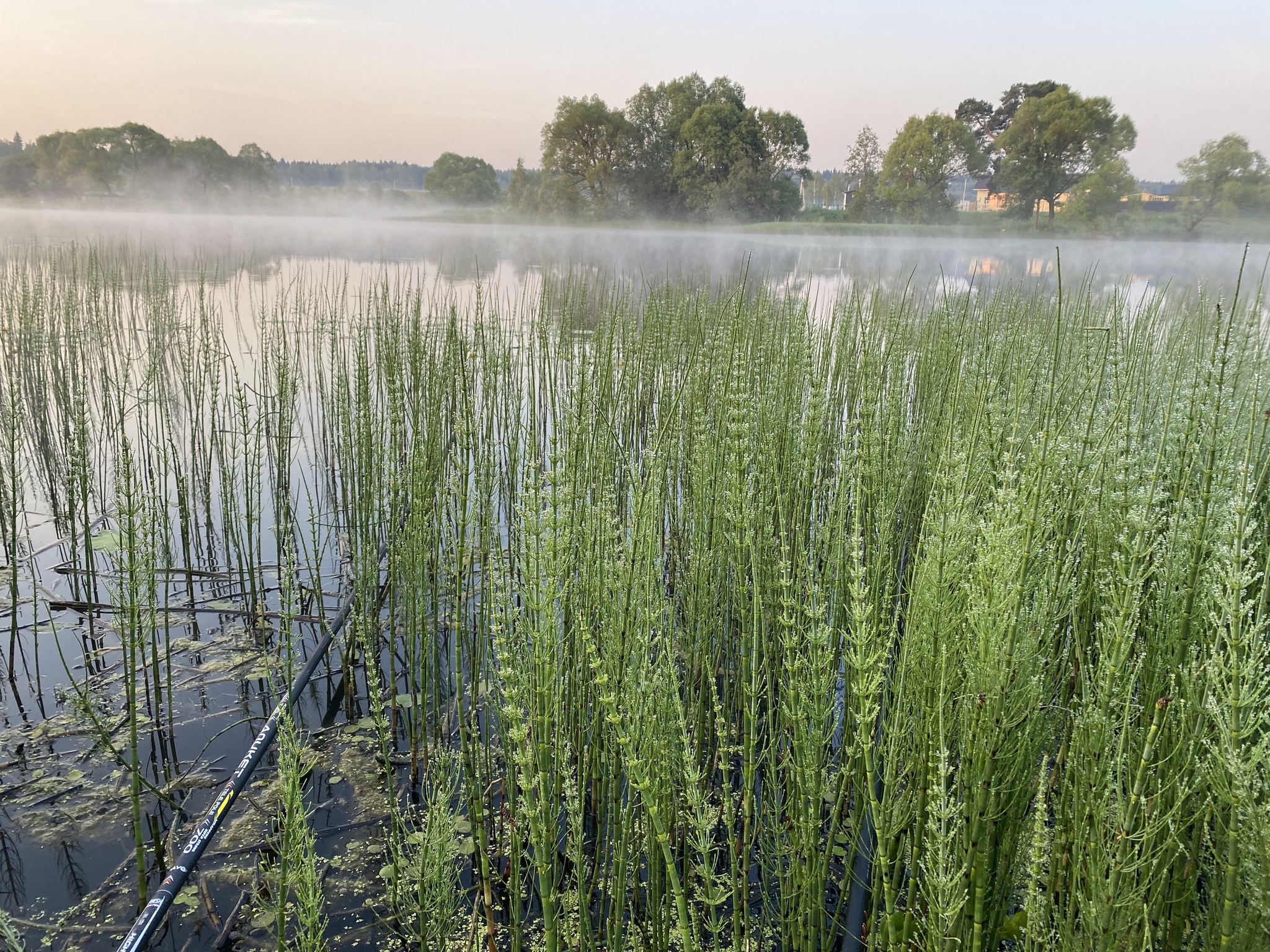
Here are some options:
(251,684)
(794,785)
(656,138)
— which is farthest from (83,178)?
(794,785)

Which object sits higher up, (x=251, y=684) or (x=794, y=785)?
(x=794, y=785)

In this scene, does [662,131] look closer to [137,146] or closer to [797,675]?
[137,146]

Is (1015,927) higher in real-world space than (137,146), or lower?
lower

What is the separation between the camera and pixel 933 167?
98.6ft

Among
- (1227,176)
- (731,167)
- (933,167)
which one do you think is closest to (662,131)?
(731,167)

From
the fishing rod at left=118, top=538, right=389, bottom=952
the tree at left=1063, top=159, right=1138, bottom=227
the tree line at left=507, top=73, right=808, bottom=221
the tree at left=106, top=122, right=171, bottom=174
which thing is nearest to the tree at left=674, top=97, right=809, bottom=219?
the tree line at left=507, top=73, right=808, bottom=221

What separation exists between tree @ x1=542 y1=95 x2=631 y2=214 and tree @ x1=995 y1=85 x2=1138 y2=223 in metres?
17.7

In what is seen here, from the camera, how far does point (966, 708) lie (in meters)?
1.33

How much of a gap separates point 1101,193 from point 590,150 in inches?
899

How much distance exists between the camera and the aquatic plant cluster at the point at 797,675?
1276mm

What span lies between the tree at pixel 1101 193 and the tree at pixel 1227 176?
8.82 ft

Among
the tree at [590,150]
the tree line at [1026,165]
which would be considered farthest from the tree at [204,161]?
the tree line at [1026,165]

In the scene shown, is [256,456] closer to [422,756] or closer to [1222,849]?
[422,756]

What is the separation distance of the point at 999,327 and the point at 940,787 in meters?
4.52
